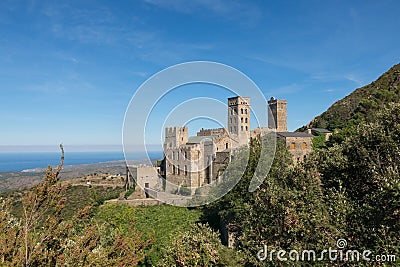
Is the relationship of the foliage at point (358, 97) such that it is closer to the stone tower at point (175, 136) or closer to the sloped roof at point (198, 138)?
the sloped roof at point (198, 138)

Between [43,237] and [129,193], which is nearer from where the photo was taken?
[43,237]

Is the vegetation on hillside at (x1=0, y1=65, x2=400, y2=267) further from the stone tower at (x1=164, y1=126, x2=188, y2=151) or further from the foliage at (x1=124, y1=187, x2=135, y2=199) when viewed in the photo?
the stone tower at (x1=164, y1=126, x2=188, y2=151)

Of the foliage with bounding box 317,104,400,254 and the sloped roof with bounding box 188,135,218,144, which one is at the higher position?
the sloped roof with bounding box 188,135,218,144

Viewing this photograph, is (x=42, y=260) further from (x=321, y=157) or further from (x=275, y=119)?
(x=275, y=119)

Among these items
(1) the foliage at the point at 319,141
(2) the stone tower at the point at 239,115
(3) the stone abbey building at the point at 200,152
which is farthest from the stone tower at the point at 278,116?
(1) the foliage at the point at 319,141

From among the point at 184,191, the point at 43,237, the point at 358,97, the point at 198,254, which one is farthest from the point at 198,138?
the point at 358,97

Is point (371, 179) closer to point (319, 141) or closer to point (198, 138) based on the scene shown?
point (319, 141)

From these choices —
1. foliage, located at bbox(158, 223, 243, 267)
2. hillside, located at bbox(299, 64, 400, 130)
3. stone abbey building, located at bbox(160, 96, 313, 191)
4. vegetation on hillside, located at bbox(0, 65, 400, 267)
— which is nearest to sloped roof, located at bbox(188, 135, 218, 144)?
stone abbey building, located at bbox(160, 96, 313, 191)

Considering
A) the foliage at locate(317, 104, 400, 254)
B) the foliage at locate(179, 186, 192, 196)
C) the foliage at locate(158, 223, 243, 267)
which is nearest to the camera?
the foliage at locate(317, 104, 400, 254)

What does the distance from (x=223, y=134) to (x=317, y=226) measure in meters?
32.0

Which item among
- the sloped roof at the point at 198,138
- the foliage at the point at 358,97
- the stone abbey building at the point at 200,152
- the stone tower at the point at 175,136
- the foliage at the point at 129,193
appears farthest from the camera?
the foliage at the point at 358,97

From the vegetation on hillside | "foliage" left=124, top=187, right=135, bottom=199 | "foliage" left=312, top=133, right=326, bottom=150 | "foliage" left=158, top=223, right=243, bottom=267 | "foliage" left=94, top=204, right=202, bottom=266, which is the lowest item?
"foliage" left=94, top=204, right=202, bottom=266

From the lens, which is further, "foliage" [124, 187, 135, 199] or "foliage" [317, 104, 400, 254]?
"foliage" [124, 187, 135, 199]

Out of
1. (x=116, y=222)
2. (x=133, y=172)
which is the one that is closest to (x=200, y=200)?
(x=116, y=222)
